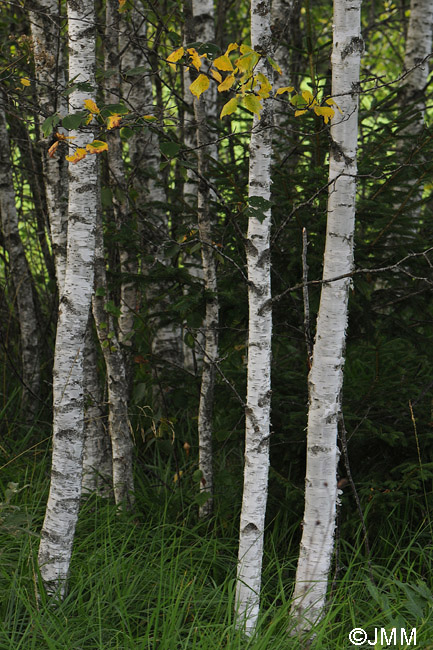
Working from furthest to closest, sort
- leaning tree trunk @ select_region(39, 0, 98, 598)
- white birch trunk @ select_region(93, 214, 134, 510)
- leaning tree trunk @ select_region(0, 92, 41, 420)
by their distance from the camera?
leaning tree trunk @ select_region(0, 92, 41, 420)
white birch trunk @ select_region(93, 214, 134, 510)
leaning tree trunk @ select_region(39, 0, 98, 598)

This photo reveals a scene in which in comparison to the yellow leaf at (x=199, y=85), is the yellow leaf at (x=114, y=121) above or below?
below

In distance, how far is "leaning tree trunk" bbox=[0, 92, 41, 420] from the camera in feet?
14.4

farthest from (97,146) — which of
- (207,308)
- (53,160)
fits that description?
(207,308)

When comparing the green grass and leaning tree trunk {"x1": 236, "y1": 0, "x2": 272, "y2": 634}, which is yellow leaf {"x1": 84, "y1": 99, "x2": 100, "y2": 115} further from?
the green grass

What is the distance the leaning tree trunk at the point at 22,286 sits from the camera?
4391 millimetres

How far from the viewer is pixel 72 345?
2.58m

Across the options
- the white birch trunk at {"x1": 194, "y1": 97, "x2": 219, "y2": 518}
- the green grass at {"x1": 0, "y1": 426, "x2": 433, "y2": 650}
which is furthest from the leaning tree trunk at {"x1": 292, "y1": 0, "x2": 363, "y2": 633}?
the white birch trunk at {"x1": 194, "y1": 97, "x2": 219, "y2": 518}

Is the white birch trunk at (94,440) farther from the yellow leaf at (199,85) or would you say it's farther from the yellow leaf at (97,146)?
the yellow leaf at (199,85)

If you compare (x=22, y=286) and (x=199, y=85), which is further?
(x=22, y=286)

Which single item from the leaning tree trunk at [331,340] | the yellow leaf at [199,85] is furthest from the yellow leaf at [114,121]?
the leaning tree trunk at [331,340]

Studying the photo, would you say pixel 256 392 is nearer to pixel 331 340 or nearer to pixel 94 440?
pixel 331 340

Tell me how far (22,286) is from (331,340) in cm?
268

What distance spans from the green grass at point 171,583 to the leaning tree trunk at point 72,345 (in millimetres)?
134

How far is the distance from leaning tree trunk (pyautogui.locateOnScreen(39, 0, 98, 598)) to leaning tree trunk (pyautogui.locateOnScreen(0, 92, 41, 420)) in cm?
187
